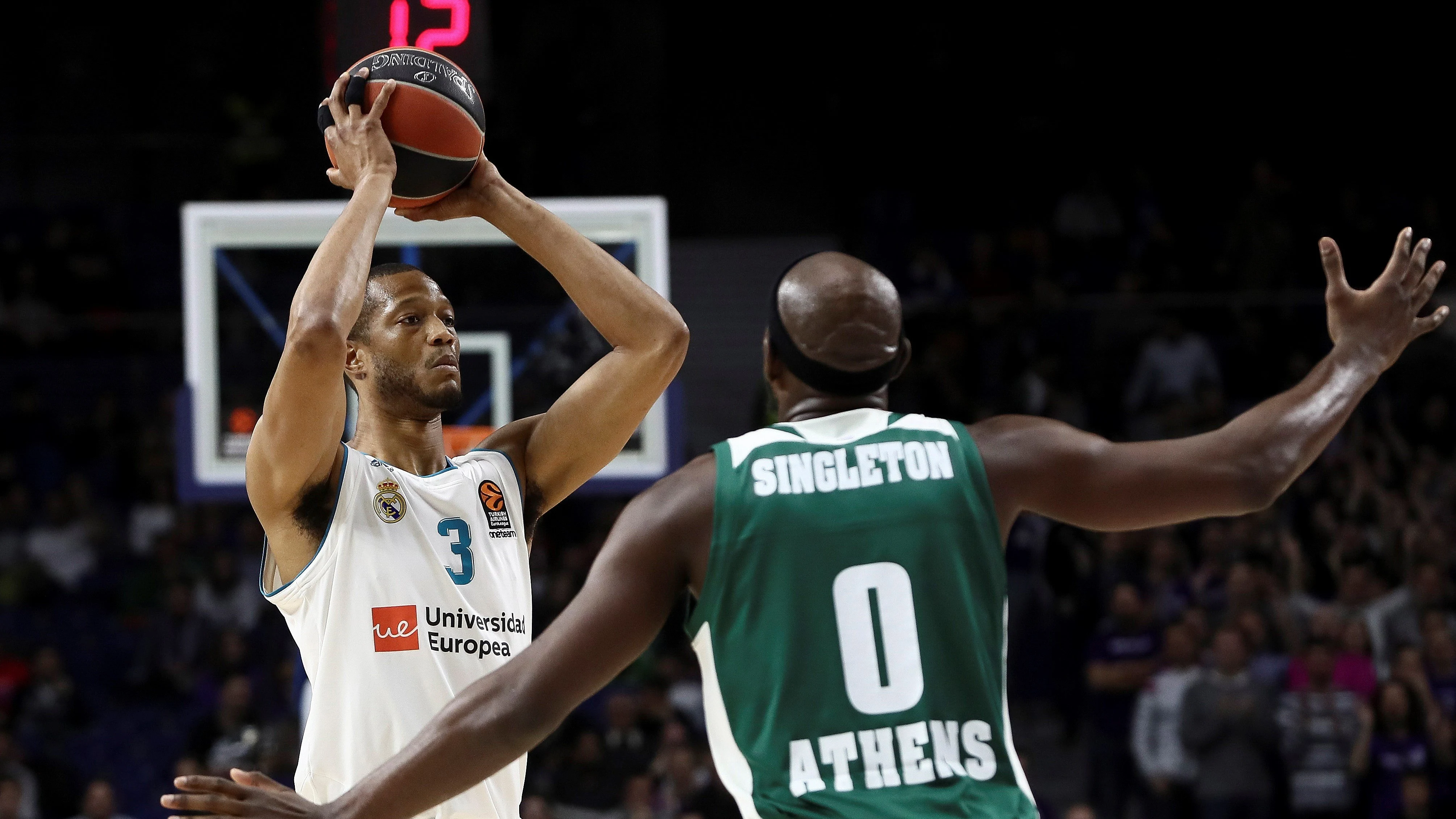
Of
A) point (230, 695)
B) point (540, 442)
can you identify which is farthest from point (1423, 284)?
point (230, 695)

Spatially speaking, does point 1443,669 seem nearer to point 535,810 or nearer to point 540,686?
point 535,810

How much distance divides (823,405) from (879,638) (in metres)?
0.44

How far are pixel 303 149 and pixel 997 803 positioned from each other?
16.6 metres

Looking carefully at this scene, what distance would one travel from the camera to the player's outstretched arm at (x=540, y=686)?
273 centimetres

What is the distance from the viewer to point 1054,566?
12.8m

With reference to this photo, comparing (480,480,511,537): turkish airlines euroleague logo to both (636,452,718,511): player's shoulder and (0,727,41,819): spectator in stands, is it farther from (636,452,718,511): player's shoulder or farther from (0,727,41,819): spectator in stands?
(0,727,41,819): spectator in stands

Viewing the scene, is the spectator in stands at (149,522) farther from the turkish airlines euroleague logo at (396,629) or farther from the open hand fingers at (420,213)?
the turkish airlines euroleague logo at (396,629)

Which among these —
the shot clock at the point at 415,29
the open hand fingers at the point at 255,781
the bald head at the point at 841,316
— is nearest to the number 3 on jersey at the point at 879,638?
the bald head at the point at 841,316

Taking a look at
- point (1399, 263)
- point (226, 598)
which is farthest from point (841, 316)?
point (226, 598)

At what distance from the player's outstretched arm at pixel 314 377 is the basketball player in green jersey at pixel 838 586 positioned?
3.33 ft

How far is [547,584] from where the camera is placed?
12516mm

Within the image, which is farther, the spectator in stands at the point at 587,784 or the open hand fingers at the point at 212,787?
the spectator in stands at the point at 587,784

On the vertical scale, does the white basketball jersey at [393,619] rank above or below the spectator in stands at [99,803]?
above

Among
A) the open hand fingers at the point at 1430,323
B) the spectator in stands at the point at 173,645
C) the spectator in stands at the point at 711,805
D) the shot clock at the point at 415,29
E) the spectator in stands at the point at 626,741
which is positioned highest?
the shot clock at the point at 415,29
